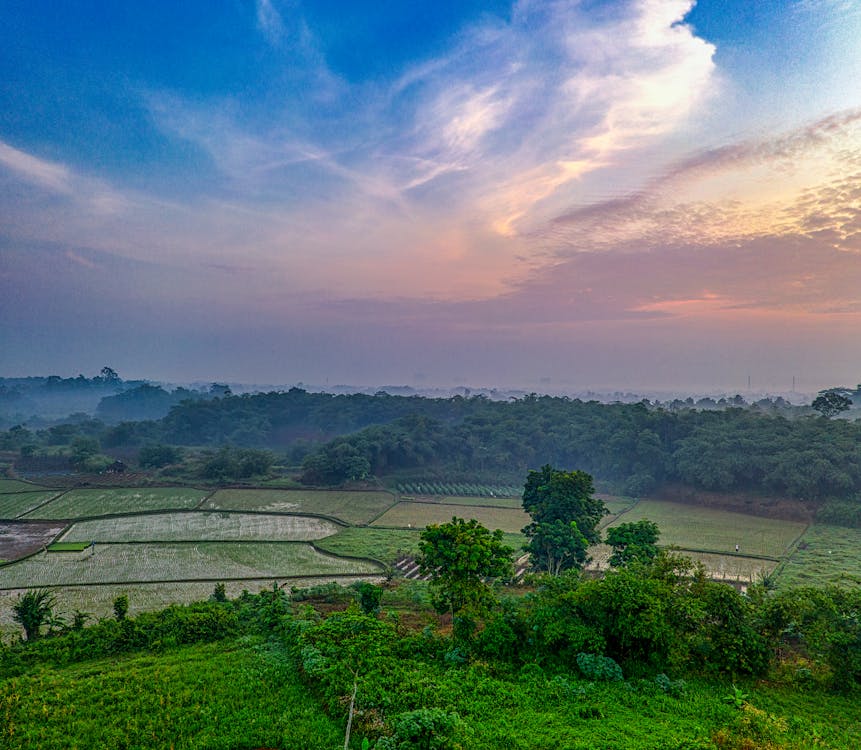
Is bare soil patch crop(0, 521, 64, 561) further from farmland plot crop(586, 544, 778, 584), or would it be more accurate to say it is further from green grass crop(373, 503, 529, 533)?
farmland plot crop(586, 544, 778, 584)

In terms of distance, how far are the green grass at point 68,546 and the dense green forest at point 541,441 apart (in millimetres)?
27104

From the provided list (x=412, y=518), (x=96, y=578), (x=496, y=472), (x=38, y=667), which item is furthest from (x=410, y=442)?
(x=38, y=667)

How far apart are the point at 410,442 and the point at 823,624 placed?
54.5m

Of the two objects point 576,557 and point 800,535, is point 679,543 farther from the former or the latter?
point 576,557

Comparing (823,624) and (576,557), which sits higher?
(823,624)

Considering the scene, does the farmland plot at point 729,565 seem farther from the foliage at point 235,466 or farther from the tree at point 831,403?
the tree at point 831,403

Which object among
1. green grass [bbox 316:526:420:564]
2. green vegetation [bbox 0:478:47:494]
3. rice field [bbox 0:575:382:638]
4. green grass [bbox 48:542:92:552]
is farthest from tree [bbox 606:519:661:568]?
green vegetation [bbox 0:478:47:494]

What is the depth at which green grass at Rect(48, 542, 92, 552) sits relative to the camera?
33.5 metres

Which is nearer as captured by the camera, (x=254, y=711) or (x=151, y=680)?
(x=254, y=711)

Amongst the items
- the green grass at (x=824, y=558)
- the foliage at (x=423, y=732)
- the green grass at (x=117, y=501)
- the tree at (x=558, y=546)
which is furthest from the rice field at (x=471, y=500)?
the foliage at (x=423, y=732)

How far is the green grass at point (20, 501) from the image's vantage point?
42.6m

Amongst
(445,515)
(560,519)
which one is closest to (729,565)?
(560,519)

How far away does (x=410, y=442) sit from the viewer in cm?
6806

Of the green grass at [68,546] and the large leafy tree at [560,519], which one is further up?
the large leafy tree at [560,519]
